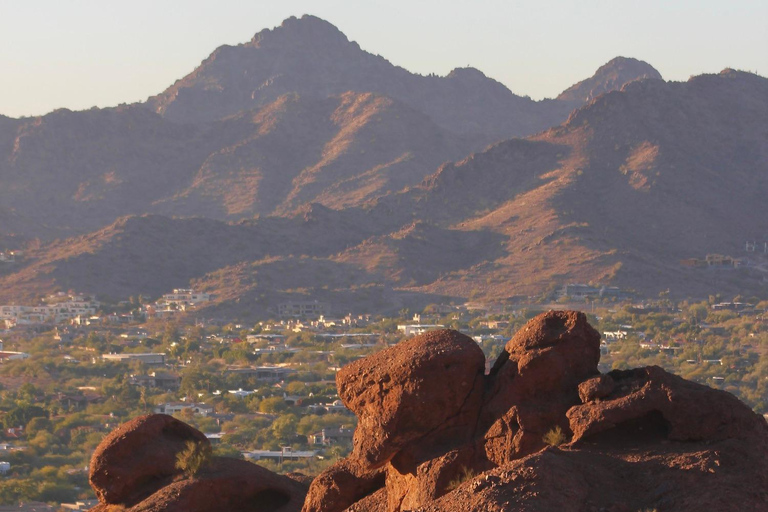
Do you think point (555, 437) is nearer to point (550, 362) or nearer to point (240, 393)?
point (550, 362)

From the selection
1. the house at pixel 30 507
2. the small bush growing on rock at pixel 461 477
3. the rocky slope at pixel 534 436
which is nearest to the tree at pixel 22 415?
the house at pixel 30 507

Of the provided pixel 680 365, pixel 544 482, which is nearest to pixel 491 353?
pixel 680 365

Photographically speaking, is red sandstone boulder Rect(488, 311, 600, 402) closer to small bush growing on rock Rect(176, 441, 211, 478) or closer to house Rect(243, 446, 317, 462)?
small bush growing on rock Rect(176, 441, 211, 478)

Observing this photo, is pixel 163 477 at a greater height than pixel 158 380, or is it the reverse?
pixel 163 477

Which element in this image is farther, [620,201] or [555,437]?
[620,201]

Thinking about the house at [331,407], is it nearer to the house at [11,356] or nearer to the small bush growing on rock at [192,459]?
the house at [11,356]

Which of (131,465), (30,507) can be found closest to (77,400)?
(30,507)

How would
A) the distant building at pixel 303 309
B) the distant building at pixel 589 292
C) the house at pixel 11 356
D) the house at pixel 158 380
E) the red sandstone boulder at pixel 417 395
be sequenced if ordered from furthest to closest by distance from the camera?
the distant building at pixel 303 309 < the distant building at pixel 589 292 < the house at pixel 11 356 < the house at pixel 158 380 < the red sandstone boulder at pixel 417 395

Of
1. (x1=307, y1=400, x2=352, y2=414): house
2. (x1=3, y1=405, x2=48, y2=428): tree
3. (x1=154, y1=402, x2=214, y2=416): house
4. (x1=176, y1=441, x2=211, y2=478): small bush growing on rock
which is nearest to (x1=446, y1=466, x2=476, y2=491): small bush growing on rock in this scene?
(x1=176, y1=441, x2=211, y2=478): small bush growing on rock
